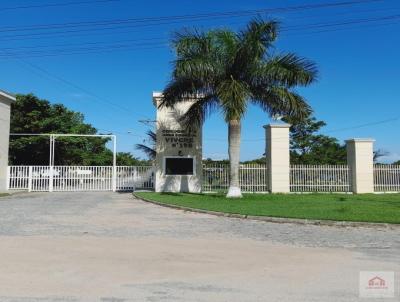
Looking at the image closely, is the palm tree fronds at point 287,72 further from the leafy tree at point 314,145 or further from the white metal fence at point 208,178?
the leafy tree at point 314,145

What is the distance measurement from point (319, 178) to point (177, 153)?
336 inches

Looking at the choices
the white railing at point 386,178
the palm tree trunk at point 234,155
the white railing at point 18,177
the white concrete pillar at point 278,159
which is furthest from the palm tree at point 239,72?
the white railing at point 18,177

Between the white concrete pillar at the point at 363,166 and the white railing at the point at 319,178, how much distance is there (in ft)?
2.07

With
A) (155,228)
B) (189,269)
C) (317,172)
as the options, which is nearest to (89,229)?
(155,228)

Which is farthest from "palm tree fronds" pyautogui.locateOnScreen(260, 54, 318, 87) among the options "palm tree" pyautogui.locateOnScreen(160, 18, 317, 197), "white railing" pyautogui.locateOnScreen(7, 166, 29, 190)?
"white railing" pyautogui.locateOnScreen(7, 166, 29, 190)

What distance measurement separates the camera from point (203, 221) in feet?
46.9

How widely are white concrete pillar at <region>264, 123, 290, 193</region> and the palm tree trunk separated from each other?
5273mm

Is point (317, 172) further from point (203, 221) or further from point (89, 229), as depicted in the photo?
point (89, 229)

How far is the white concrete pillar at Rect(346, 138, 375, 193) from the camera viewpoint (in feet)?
92.9

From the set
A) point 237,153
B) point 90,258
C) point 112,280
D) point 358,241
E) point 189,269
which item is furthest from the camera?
point 237,153

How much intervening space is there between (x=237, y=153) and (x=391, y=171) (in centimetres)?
1167

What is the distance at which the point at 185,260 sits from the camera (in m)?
8.02

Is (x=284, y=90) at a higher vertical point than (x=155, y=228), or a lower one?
higher

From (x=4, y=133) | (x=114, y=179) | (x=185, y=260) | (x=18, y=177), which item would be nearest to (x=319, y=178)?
(x=114, y=179)
